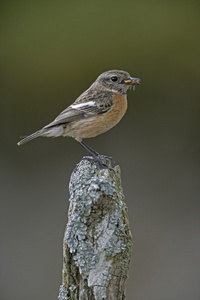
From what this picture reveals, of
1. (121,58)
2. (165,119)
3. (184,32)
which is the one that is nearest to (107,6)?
(121,58)

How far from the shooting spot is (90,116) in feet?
13.1

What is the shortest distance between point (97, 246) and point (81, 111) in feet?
6.09

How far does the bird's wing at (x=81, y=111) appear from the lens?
3.90m

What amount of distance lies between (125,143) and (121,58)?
1090 mm

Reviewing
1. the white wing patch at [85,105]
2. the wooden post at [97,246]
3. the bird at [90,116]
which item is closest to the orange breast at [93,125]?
the bird at [90,116]

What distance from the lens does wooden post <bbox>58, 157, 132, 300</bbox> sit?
7.59 ft

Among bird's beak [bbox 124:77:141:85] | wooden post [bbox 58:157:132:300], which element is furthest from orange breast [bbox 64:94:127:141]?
wooden post [bbox 58:157:132:300]

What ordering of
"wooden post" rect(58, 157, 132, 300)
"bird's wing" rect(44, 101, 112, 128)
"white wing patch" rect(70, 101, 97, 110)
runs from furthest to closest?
"white wing patch" rect(70, 101, 97, 110), "bird's wing" rect(44, 101, 112, 128), "wooden post" rect(58, 157, 132, 300)

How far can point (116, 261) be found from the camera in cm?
235

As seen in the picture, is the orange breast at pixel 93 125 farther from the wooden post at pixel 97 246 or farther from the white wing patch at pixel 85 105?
the wooden post at pixel 97 246

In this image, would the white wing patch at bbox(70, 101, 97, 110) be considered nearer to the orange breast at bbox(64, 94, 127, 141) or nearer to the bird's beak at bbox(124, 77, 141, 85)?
the orange breast at bbox(64, 94, 127, 141)

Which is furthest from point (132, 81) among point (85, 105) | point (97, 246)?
point (97, 246)

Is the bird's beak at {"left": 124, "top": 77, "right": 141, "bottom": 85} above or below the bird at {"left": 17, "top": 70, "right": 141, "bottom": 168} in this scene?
above

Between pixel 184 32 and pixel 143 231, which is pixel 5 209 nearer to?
pixel 143 231
